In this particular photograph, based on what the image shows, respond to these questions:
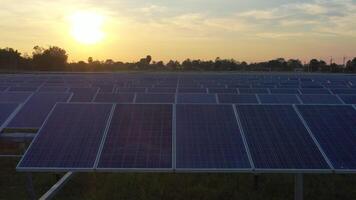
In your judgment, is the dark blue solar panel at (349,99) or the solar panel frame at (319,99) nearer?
the solar panel frame at (319,99)

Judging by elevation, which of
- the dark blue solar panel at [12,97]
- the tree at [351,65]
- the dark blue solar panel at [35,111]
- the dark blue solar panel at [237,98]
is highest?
the dark blue solar panel at [35,111]

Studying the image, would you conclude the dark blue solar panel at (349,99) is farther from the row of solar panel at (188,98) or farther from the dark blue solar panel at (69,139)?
the dark blue solar panel at (69,139)

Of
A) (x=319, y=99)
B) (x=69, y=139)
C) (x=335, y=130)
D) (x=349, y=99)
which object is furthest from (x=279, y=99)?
(x=69, y=139)

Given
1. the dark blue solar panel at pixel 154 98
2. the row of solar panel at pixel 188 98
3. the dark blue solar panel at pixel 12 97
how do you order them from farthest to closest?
the dark blue solar panel at pixel 154 98 → the row of solar panel at pixel 188 98 → the dark blue solar panel at pixel 12 97

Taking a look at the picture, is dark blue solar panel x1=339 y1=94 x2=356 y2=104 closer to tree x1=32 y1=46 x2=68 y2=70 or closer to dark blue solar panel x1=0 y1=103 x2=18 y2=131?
dark blue solar panel x1=0 y1=103 x2=18 y2=131

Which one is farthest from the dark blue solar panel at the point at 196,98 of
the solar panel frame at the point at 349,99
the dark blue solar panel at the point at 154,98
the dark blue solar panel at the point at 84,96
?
the solar panel frame at the point at 349,99

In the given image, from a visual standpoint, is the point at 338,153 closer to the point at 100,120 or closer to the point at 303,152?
the point at 303,152
